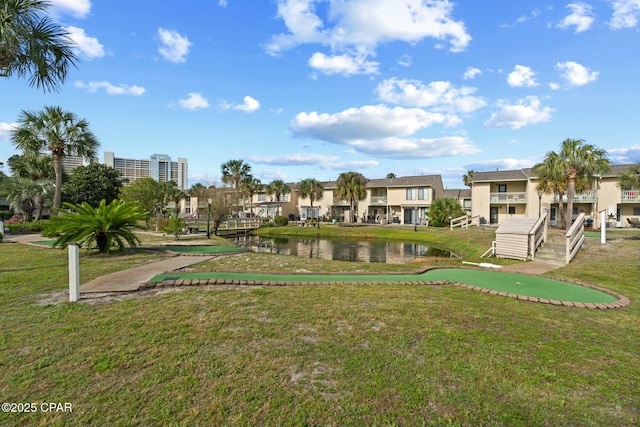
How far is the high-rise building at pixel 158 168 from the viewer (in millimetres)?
167125

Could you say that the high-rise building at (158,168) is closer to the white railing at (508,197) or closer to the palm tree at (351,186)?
the palm tree at (351,186)

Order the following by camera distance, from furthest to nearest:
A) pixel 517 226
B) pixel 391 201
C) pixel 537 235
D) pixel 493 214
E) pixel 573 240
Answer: pixel 391 201 < pixel 493 214 < pixel 517 226 < pixel 537 235 < pixel 573 240

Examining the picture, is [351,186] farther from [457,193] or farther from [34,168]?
[34,168]

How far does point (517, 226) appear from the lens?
546 inches

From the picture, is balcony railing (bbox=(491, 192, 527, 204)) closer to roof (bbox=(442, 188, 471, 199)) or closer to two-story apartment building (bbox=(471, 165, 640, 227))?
two-story apartment building (bbox=(471, 165, 640, 227))

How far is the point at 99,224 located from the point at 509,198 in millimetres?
35183

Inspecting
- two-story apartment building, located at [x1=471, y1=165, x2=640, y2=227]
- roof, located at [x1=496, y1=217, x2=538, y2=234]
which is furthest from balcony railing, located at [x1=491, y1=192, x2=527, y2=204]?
roof, located at [x1=496, y1=217, x2=538, y2=234]

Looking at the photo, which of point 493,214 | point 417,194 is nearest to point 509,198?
point 493,214

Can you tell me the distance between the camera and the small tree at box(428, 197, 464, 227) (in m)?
33.1

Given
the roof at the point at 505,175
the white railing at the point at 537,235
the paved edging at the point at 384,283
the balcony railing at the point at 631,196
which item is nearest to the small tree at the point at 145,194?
the paved edging at the point at 384,283

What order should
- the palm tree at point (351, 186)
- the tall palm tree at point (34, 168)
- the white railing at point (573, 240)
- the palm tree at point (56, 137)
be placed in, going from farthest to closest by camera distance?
1. the palm tree at point (351, 186)
2. the tall palm tree at point (34, 168)
3. the palm tree at point (56, 137)
4. the white railing at point (573, 240)

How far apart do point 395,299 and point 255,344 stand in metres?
3.05

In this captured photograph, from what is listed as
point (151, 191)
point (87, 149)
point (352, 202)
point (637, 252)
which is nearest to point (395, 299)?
point (637, 252)

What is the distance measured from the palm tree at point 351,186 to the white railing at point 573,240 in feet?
101
